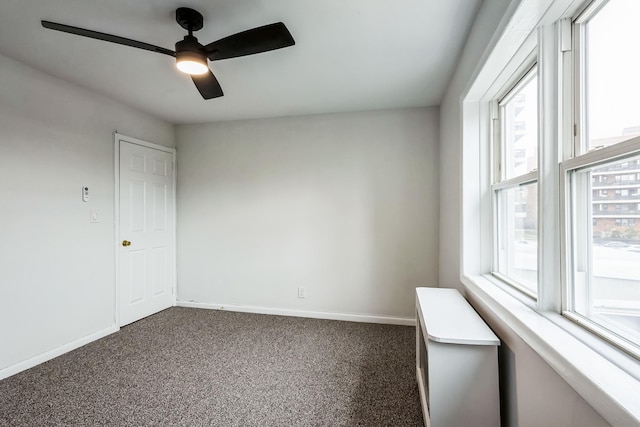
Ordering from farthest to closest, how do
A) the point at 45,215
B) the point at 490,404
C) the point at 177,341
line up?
the point at 177,341 < the point at 45,215 < the point at 490,404

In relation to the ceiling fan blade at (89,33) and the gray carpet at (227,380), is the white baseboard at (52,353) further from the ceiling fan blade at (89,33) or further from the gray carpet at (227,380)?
the ceiling fan blade at (89,33)

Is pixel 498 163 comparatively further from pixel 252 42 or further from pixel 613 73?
pixel 252 42

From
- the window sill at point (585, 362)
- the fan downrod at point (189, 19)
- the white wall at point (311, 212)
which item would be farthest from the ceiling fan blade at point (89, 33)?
the window sill at point (585, 362)

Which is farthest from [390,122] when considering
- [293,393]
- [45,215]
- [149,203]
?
[45,215]

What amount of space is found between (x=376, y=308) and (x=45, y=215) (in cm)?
312

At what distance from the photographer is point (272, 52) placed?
6.38ft

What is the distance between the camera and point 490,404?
124cm

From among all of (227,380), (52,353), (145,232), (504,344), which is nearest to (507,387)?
(504,344)

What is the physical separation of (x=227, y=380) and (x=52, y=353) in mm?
1561

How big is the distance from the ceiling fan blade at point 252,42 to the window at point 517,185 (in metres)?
1.24

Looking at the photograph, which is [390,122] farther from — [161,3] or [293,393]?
[293,393]

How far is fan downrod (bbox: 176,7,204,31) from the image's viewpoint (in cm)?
150

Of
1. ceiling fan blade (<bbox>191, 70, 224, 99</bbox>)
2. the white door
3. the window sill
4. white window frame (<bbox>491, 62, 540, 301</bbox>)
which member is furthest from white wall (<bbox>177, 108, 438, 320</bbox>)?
the window sill

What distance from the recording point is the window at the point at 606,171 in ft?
2.55
